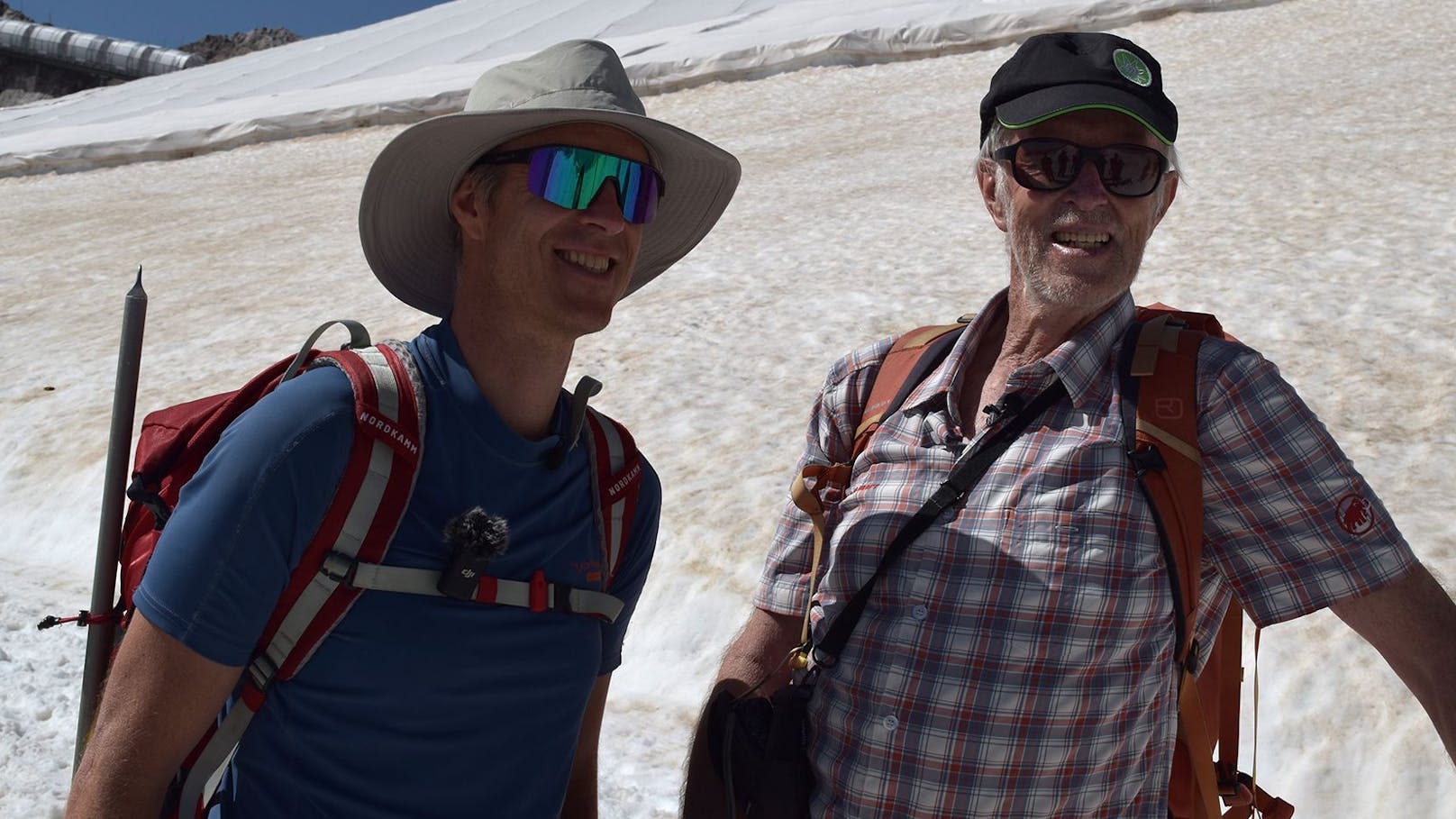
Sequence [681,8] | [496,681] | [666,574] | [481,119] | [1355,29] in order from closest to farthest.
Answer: [496,681]
[481,119]
[666,574]
[1355,29]
[681,8]

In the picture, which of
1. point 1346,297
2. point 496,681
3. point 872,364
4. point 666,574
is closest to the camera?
point 496,681

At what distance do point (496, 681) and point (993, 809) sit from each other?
37.2 inches

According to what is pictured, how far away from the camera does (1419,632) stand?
2191 mm

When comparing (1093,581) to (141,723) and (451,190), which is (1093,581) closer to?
(451,190)

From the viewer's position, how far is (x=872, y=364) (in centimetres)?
277

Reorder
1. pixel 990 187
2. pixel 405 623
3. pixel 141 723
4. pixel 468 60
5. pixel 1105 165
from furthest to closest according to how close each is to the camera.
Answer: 1. pixel 468 60
2. pixel 990 187
3. pixel 1105 165
4. pixel 405 623
5. pixel 141 723

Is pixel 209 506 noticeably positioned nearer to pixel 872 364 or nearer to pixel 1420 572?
pixel 872 364

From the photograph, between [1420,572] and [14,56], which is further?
[14,56]

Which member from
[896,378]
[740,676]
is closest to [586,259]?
[896,378]

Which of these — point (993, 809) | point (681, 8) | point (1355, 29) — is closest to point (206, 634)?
point (993, 809)

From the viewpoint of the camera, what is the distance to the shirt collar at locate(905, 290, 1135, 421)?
7.76ft

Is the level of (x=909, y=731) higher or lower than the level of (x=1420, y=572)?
lower

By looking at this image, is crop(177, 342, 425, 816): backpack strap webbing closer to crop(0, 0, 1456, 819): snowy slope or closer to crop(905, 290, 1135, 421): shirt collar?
crop(905, 290, 1135, 421): shirt collar

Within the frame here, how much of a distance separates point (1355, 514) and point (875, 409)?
0.94 m
